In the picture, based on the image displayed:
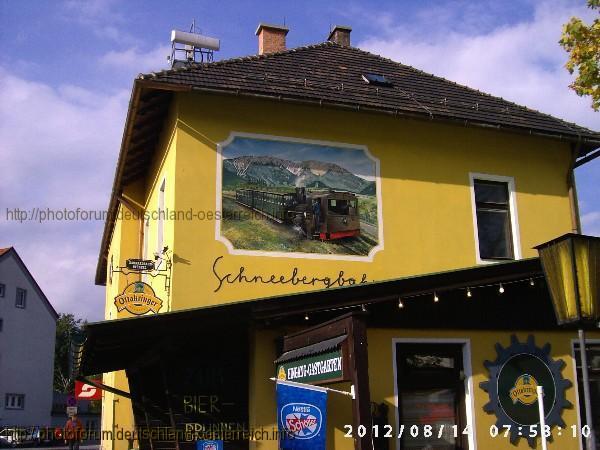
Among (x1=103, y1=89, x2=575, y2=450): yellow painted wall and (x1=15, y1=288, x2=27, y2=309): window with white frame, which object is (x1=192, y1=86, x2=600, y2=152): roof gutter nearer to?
(x1=103, y1=89, x2=575, y2=450): yellow painted wall

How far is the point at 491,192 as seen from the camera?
1312cm

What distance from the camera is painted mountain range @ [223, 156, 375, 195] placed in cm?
1151

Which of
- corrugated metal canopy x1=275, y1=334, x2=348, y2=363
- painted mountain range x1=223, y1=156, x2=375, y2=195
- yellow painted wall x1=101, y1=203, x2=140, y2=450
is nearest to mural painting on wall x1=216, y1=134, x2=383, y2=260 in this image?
painted mountain range x1=223, y1=156, x2=375, y2=195

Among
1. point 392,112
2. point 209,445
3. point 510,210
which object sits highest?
point 392,112

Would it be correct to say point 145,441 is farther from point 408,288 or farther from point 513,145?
point 513,145

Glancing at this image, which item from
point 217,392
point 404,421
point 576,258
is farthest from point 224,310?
point 576,258

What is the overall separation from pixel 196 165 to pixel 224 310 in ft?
10.8

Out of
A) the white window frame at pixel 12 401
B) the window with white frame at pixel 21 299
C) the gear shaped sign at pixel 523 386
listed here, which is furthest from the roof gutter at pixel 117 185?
the window with white frame at pixel 21 299

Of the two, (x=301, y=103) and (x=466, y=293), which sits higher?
(x=301, y=103)

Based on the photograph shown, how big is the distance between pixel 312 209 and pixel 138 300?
307 centimetres

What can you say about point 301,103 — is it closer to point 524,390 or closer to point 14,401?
point 524,390

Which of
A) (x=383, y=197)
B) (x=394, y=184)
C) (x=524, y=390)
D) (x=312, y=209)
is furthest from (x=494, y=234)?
(x=524, y=390)

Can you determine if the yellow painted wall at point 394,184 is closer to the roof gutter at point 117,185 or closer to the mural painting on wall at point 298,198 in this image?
the mural painting on wall at point 298,198

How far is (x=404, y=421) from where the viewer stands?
32.8ft
